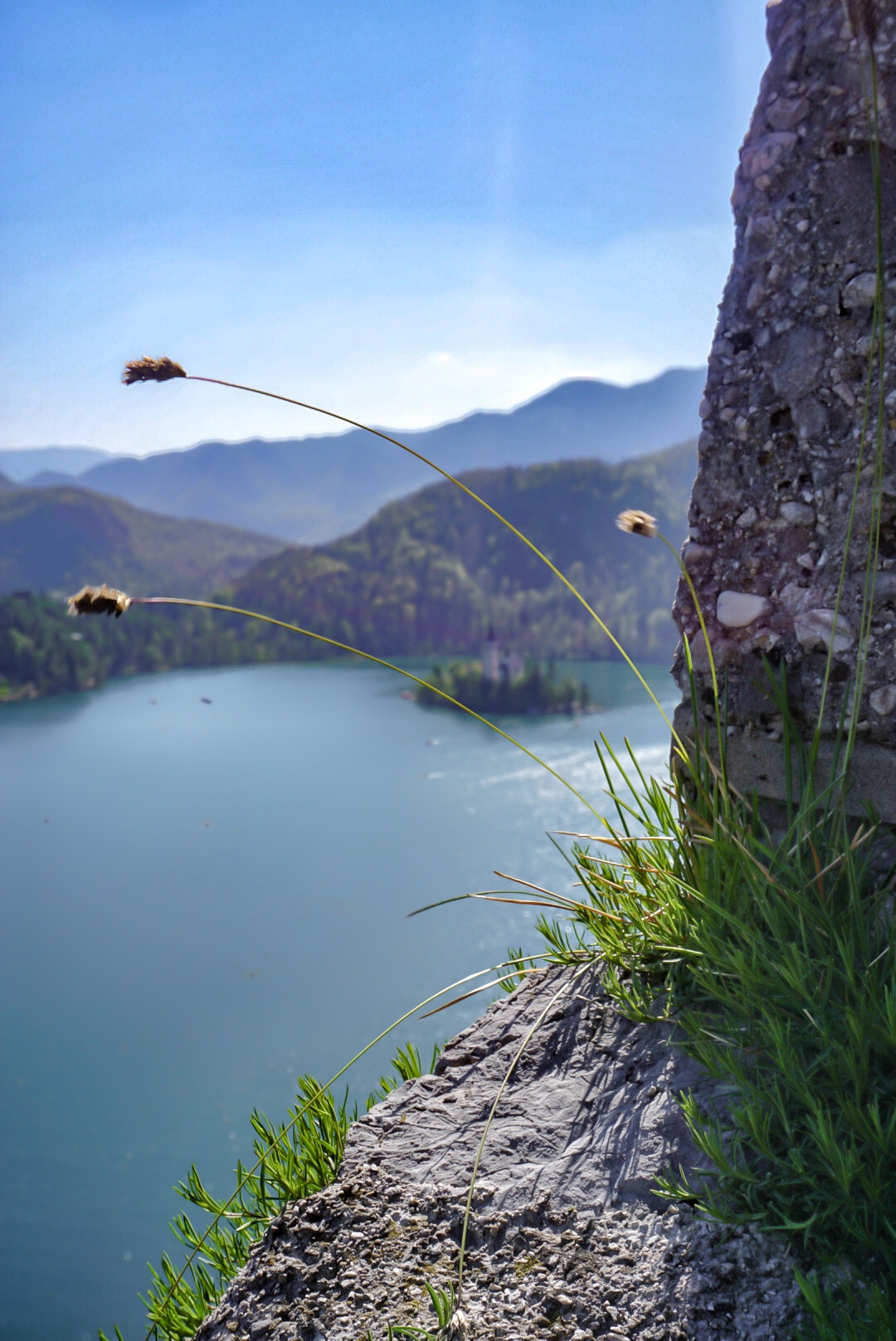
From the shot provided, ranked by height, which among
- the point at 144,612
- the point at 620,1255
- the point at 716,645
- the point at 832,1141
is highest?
the point at 144,612

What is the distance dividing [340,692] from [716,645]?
3250cm

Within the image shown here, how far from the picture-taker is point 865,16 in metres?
1.20

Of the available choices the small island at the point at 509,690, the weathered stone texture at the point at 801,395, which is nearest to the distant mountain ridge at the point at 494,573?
the small island at the point at 509,690

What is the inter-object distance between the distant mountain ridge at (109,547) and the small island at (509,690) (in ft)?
63.4

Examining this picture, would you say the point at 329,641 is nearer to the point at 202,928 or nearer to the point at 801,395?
the point at 801,395

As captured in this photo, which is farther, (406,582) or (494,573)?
(494,573)

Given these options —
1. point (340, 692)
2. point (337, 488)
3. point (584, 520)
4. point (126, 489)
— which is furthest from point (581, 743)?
point (126, 489)

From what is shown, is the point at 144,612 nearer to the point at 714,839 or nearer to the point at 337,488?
the point at 337,488

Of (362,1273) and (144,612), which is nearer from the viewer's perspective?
(362,1273)

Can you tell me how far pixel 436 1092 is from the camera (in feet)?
4.56

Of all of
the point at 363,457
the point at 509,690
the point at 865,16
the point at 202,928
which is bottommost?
the point at 202,928

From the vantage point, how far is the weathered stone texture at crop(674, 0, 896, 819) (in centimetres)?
125

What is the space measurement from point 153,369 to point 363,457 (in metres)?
64.8

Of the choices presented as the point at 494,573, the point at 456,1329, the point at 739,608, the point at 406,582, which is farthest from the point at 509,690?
the point at 456,1329
